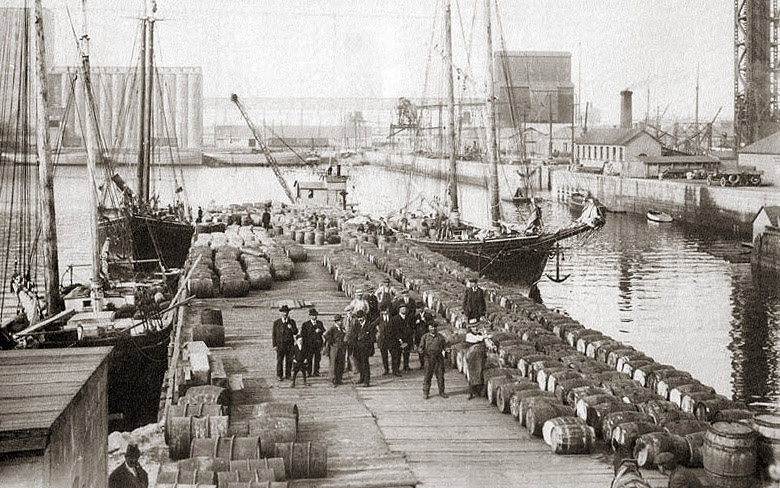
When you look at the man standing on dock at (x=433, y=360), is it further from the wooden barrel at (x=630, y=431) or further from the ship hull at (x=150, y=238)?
the ship hull at (x=150, y=238)

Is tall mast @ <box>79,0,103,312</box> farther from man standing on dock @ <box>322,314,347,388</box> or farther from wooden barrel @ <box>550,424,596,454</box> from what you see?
wooden barrel @ <box>550,424,596,454</box>

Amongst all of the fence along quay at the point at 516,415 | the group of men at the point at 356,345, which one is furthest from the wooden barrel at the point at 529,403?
the group of men at the point at 356,345

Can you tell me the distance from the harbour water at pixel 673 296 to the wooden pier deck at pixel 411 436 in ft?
47.7

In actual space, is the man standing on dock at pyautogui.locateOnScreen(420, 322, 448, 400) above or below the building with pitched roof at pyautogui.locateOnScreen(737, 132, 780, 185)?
below

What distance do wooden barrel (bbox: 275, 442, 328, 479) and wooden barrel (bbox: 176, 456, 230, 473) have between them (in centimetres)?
100

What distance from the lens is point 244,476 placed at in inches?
462

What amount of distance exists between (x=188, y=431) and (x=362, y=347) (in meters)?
5.22

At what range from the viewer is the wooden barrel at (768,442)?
1251 cm

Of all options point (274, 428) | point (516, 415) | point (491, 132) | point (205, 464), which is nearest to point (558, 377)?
point (516, 415)

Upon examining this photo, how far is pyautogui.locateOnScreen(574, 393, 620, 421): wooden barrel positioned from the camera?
15.1m

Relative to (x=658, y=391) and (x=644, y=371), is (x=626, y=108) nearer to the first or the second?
(x=644, y=371)

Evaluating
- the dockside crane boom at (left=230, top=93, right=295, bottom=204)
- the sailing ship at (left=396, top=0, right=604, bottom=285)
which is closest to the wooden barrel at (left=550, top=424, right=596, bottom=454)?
the sailing ship at (left=396, top=0, right=604, bottom=285)

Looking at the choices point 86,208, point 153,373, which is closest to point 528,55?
point 86,208

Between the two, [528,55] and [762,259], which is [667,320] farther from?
[528,55]
